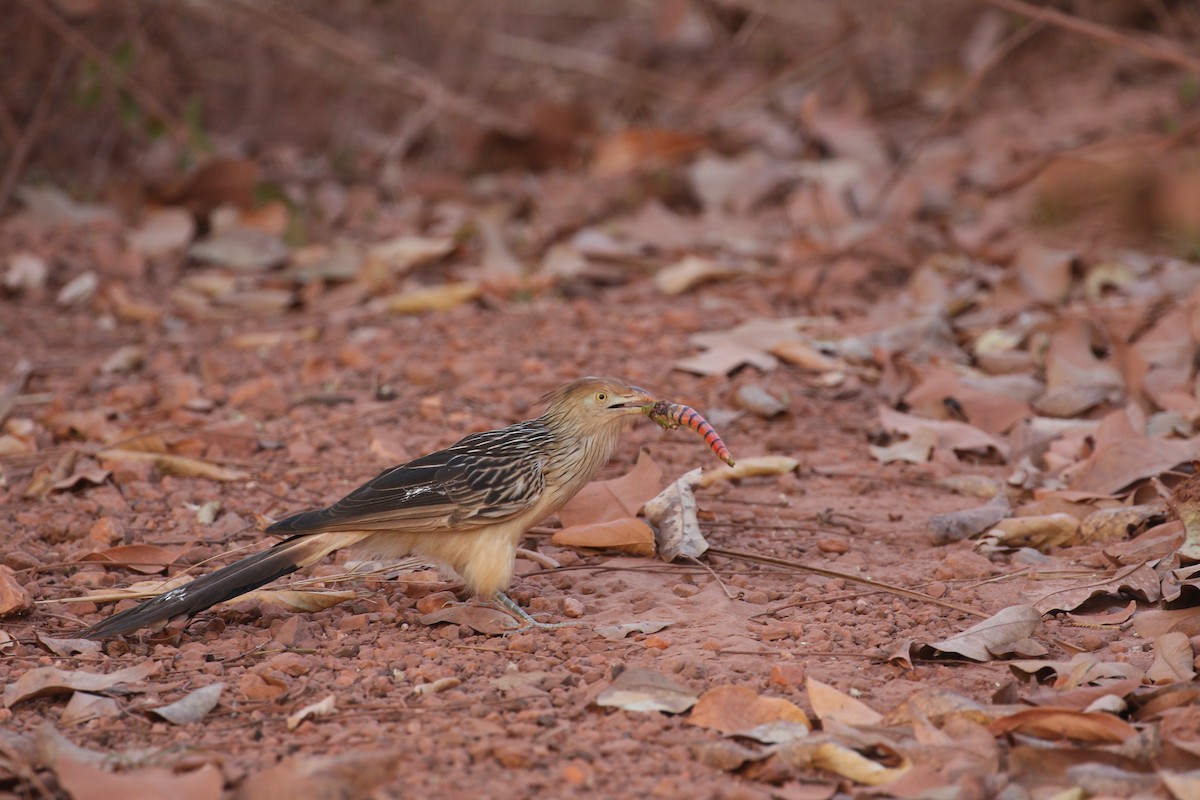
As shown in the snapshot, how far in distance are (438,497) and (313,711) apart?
974 mm

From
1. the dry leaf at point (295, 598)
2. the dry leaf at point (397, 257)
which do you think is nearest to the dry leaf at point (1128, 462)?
the dry leaf at point (295, 598)

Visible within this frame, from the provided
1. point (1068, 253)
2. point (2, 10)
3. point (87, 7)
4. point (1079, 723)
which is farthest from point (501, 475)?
point (2, 10)

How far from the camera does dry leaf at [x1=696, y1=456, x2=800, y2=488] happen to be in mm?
5141

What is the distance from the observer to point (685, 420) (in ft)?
14.6

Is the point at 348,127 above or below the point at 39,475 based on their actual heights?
above

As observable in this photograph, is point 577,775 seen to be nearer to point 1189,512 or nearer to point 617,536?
point 617,536

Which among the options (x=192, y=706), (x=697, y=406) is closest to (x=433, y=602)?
(x=192, y=706)

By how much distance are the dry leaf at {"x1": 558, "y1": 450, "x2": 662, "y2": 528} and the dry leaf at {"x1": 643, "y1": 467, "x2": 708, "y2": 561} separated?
9 centimetres

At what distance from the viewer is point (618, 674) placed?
11.4 ft

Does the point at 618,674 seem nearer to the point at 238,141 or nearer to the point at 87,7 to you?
the point at 87,7

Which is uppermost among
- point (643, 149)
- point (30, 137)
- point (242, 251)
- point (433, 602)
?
point (30, 137)

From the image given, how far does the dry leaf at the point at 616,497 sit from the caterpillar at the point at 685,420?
382 millimetres

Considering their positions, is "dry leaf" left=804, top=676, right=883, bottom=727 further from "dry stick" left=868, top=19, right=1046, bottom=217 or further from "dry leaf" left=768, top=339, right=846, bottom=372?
"dry stick" left=868, top=19, right=1046, bottom=217

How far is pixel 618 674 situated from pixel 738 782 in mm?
528
